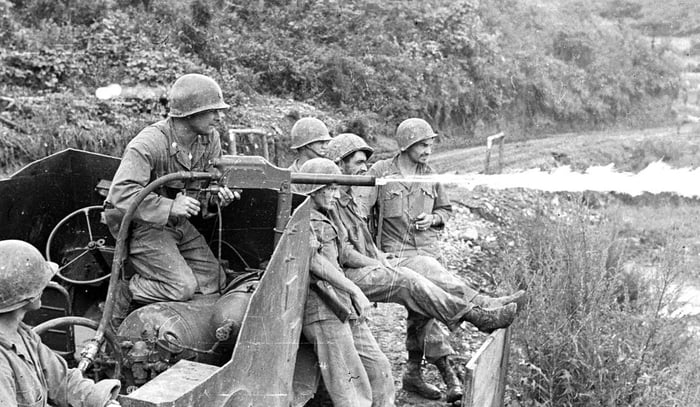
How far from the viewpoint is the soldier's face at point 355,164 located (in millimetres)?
6699

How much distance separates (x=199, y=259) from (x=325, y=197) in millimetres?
893

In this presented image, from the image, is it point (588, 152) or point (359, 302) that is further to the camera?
point (588, 152)

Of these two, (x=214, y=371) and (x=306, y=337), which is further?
(x=306, y=337)

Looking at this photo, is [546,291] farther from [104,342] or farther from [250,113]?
[250,113]

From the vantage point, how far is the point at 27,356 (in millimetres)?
3498

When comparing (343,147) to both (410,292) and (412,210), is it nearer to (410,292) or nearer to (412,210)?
(412,210)

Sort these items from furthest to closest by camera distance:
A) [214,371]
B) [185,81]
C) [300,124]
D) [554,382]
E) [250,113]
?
[250,113], [554,382], [300,124], [185,81], [214,371]

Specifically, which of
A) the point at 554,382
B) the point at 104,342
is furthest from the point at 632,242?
the point at 104,342

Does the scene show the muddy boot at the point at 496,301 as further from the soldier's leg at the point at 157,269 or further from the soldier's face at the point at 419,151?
the soldier's leg at the point at 157,269

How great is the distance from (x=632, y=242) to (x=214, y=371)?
11.8 meters

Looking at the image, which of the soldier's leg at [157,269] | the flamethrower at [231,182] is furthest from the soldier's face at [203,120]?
the soldier's leg at [157,269]

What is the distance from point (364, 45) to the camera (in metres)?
19.2

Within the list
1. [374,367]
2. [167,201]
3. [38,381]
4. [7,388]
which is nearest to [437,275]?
[374,367]

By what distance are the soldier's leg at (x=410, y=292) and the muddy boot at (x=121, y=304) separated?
1513mm
